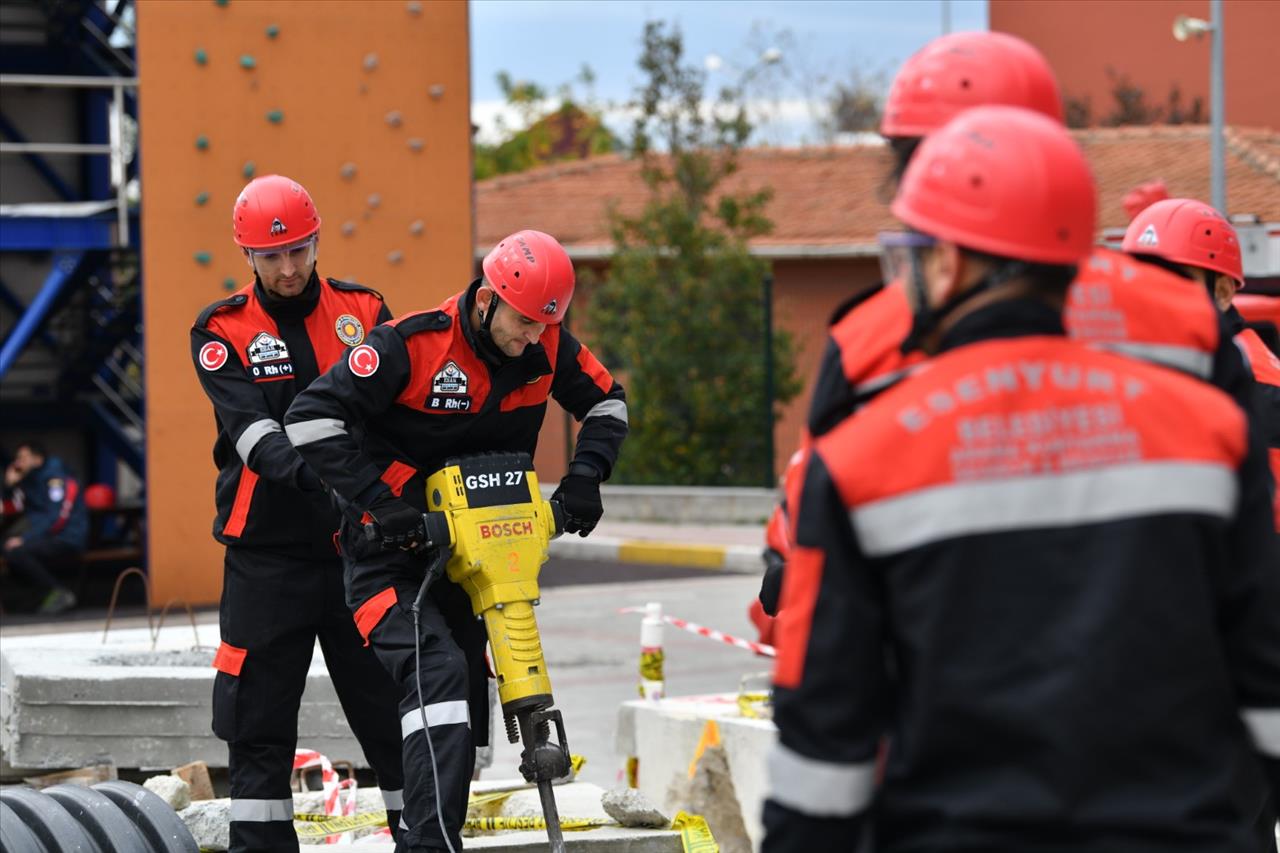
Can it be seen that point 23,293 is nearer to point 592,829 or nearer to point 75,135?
point 75,135

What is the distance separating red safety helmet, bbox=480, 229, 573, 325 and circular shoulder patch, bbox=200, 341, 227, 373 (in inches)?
37.9

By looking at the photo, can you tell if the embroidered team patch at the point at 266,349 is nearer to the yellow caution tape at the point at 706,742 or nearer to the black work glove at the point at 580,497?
the black work glove at the point at 580,497

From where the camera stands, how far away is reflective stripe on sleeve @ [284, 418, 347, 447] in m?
5.31

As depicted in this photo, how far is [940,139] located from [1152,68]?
32872mm

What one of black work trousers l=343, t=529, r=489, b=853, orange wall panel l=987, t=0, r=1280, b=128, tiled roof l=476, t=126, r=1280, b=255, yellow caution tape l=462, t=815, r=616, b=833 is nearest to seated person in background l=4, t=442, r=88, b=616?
yellow caution tape l=462, t=815, r=616, b=833

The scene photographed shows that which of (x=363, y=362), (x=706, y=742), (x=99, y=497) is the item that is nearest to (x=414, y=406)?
(x=363, y=362)

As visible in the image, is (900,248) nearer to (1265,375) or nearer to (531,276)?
(1265,375)

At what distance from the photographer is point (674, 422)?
2066 centimetres

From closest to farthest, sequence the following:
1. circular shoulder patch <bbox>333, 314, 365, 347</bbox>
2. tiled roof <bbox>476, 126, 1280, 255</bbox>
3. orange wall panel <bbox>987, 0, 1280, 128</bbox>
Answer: circular shoulder patch <bbox>333, 314, 365, 347</bbox> → orange wall panel <bbox>987, 0, 1280, 128</bbox> → tiled roof <bbox>476, 126, 1280, 255</bbox>

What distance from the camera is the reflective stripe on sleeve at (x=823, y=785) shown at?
96.7 inches

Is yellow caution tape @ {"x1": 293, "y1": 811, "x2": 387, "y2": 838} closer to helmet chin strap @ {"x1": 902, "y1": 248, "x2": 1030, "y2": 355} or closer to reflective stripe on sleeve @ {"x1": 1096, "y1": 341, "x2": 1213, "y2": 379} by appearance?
reflective stripe on sleeve @ {"x1": 1096, "y1": 341, "x2": 1213, "y2": 379}

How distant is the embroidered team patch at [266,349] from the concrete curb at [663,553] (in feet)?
40.1

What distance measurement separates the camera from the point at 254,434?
571 centimetres

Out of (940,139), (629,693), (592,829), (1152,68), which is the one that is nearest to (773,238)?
(1152,68)
